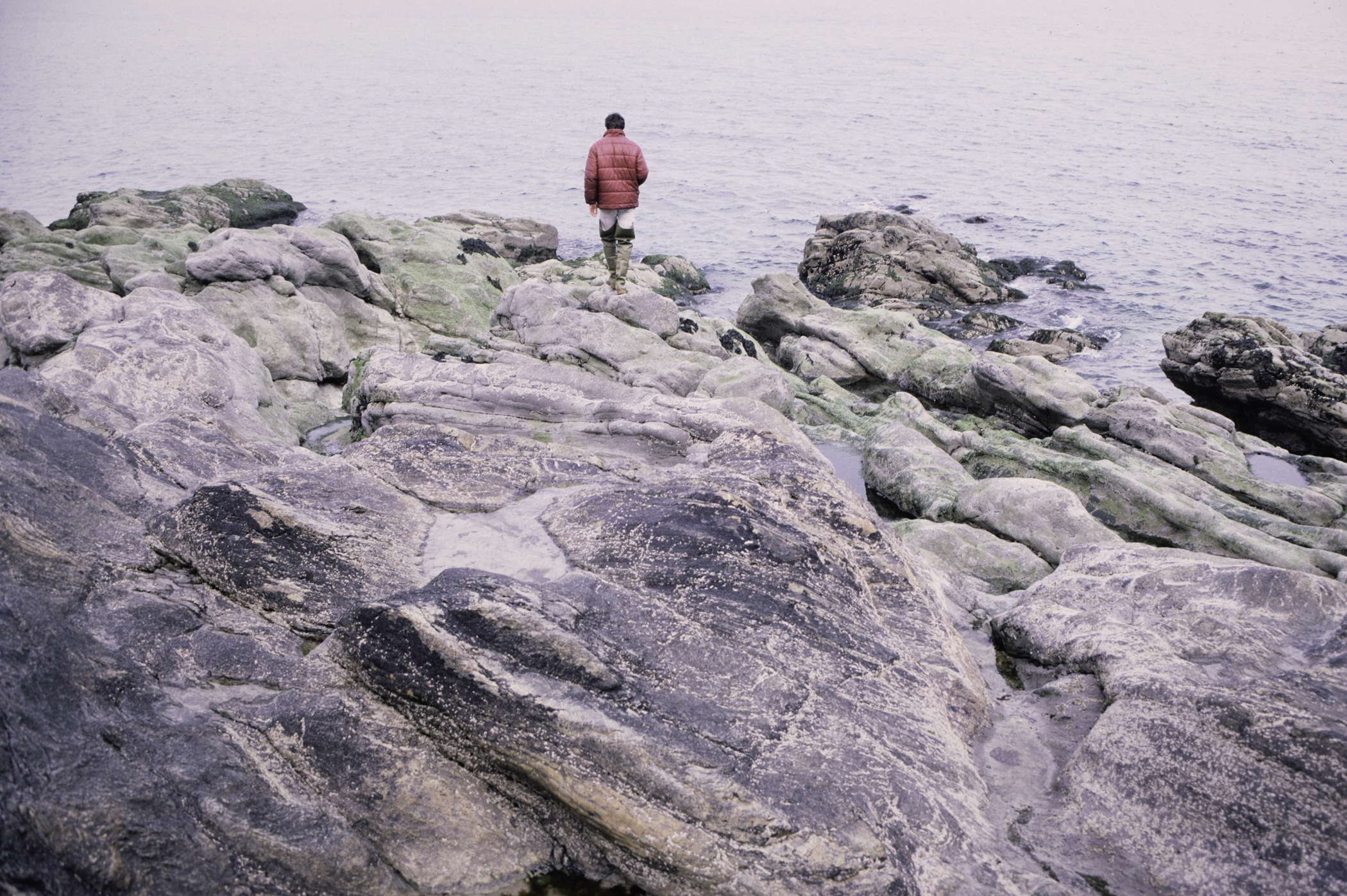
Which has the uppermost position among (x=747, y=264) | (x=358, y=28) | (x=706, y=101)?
(x=358, y=28)

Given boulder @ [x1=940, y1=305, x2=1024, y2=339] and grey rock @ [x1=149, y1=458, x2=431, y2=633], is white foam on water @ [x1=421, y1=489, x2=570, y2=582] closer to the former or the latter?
grey rock @ [x1=149, y1=458, x2=431, y2=633]

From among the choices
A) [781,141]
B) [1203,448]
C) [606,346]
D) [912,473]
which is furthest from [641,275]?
[781,141]

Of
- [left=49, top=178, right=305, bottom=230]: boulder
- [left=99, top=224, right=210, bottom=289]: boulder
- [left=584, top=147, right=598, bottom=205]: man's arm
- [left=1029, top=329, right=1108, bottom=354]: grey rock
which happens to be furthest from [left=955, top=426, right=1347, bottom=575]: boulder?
[left=49, top=178, right=305, bottom=230]: boulder

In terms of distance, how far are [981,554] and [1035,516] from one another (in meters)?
1.49

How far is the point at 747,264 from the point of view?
36812 millimetres

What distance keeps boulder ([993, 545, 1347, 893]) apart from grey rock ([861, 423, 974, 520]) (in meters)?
5.74

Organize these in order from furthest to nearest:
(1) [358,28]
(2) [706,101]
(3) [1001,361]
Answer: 1. (1) [358,28]
2. (2) [706,101]
3. (3) [1001,361]

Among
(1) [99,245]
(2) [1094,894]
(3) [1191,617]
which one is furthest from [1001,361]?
(1) [99,245]

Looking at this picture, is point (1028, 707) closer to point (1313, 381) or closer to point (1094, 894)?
point (1094, 894)

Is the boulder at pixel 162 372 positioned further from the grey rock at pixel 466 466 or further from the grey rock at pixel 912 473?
the grey rock at pixel 912 473

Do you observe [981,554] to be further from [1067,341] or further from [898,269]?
[898,269]

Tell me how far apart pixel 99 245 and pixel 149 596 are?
2003 cm

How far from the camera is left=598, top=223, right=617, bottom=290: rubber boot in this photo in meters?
17.9

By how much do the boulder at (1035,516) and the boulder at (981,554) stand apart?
31cm
